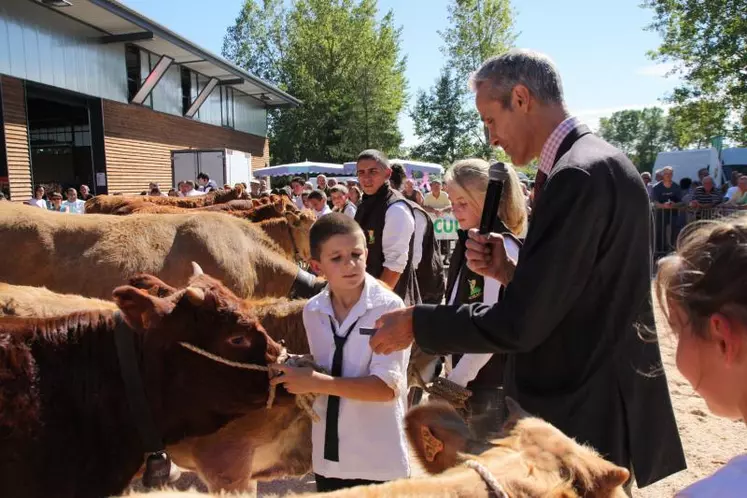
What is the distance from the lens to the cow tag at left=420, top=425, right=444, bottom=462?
1.43 meters

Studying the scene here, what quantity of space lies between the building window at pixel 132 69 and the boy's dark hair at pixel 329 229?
828 inches

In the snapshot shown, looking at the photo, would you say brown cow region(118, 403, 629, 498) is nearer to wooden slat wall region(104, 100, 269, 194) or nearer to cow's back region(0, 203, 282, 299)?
cow's back region(0, 203, 282, 299)

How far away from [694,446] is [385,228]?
358 cm

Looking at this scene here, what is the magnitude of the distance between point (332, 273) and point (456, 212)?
122 cm

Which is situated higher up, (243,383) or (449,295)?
(449,295)

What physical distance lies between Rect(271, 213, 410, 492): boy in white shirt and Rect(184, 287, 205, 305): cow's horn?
0.57m

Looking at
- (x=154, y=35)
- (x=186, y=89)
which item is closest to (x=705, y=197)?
(x=154, y=35)

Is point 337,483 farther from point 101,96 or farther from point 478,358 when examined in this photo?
point 101,96

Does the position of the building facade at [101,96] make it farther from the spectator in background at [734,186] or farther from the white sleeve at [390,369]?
the spectator in background at [734,186]

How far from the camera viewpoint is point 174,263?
24.0ft

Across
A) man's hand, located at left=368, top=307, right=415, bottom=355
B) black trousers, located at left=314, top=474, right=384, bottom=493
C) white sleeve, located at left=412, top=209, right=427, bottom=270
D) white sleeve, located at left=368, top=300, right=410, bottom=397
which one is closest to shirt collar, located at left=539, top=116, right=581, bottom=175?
man's hand, located at left=368, top=307, right=415, bottom=355

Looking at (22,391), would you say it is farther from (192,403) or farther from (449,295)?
(449,295)

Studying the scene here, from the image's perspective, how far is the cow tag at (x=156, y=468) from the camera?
2.83 m

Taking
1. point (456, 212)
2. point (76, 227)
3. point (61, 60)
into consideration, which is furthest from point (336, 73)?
point (456, 212)
